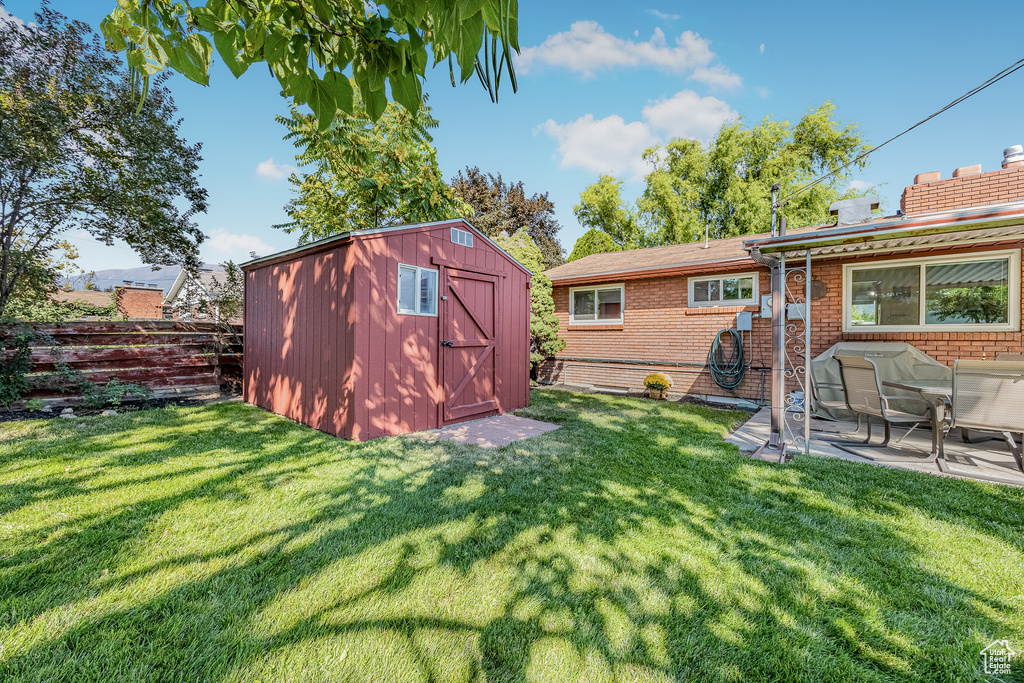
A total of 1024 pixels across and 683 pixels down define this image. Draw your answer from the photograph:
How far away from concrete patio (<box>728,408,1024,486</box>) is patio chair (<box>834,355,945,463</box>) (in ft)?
0.32

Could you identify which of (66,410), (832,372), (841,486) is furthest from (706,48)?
(66,410)

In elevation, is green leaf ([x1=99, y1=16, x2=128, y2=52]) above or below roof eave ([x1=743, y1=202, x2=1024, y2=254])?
below

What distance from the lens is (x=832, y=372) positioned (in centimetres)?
628

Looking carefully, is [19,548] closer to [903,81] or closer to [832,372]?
[832,372]

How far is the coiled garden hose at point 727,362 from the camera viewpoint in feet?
25.5

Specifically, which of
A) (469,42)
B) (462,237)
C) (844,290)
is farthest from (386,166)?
(844,290)

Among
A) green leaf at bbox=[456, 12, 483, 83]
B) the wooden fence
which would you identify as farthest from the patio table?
the wooden fence

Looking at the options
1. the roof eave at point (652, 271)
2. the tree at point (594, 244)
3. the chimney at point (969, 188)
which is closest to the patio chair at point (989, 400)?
the chimney at point (969, 188)

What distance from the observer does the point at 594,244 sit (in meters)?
23.8

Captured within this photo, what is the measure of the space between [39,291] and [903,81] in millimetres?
18831

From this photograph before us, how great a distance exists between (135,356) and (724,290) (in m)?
11.6

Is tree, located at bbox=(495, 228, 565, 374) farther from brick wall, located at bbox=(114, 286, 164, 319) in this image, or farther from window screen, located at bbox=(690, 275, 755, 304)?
brick wall, located at bbox=(114, 286, 164, 319)

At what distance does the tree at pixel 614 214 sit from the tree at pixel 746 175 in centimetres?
77

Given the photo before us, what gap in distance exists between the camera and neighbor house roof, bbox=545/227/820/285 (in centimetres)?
799
